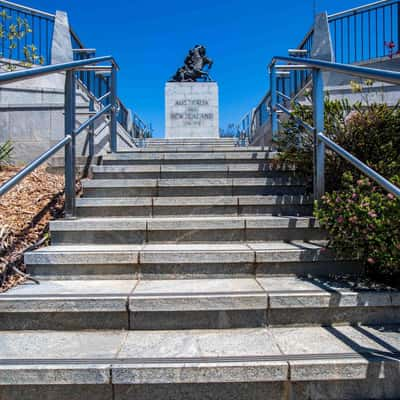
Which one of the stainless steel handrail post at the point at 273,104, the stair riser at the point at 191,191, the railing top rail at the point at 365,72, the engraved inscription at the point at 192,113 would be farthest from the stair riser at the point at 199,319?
the engraved inscription at the point at 192,113

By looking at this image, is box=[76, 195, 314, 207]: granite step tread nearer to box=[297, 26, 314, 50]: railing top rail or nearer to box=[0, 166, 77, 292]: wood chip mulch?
box=[0, 166, 77, 292]: wood chip mulch

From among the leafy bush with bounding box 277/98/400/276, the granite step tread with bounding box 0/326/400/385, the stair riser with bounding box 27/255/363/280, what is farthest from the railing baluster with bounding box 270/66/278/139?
the granite step tread with bounding box 0/326/400/385

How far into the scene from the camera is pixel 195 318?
191cm

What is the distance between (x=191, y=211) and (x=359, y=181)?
4.80 feet

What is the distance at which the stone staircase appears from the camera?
1523 millimetres

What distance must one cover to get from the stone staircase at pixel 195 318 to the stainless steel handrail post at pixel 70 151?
0.24 m

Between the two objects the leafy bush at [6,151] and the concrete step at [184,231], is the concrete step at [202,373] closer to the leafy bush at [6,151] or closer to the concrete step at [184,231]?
the concrete step at [184,231]

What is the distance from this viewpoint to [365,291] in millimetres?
1998

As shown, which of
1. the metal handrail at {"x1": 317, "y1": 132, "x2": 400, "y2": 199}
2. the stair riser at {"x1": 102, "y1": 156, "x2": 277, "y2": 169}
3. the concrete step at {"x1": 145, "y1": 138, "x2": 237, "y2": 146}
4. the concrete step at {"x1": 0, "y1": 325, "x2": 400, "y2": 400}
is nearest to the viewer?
the concrete step at {"x1": 0, "y1": 325, "x2": 400, "y2": 400}

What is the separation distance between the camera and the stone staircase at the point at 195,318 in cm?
152

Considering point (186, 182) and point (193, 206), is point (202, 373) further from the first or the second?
point (186, 182)

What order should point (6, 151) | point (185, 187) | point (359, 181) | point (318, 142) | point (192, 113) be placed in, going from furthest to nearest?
point (192, 113), point (6, 151), point (185, 187), point (318, 142), point (359, 181)

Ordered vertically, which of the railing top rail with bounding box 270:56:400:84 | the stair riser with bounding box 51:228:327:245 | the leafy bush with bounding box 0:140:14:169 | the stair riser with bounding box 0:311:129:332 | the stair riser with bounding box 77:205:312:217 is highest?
the railing top rail with bounding box 270:56:400:84

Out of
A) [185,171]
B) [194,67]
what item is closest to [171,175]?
[185,171]
